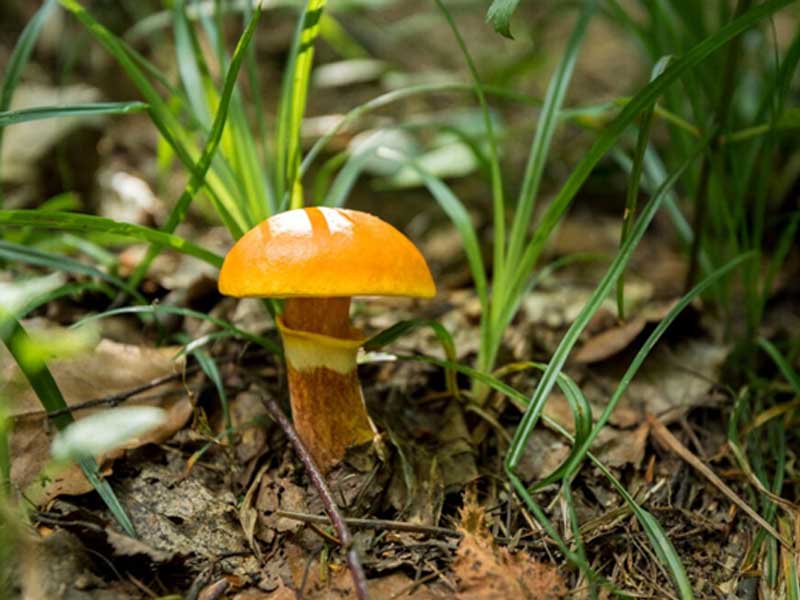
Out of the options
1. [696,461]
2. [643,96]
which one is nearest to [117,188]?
[643,96]

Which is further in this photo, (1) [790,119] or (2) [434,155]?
(2) [434,155]

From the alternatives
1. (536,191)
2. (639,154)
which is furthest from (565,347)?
(536,191)

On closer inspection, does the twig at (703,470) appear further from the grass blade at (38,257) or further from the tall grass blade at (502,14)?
the grass blade at (38,257)

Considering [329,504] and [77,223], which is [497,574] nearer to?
[329,504]

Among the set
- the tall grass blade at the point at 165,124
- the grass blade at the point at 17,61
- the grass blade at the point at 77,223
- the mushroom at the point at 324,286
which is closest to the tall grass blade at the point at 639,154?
the mushroom at the point at 324,286

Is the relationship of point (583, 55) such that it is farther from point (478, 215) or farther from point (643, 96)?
point (643, 96)

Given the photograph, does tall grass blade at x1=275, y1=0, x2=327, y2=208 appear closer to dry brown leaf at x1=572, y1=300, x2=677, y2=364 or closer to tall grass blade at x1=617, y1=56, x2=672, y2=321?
tall grass blade at x1=617, y1=56, x2=672, y2=321
